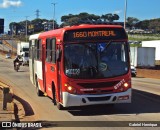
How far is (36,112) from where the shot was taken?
1477 cm

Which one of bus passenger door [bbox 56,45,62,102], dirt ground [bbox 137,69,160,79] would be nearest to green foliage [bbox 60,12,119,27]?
bus passenger door [bbox 56,45,62,102]

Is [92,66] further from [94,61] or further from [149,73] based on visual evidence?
[149,73]

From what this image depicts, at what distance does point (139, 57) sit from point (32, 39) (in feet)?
124

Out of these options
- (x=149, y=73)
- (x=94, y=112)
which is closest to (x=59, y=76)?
(x=94, y=112)

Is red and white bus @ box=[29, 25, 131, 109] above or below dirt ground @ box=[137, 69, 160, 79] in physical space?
above

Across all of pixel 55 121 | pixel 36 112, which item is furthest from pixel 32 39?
pixel 55 121

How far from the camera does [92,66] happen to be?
45.2 feet

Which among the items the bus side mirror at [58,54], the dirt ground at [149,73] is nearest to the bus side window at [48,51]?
the bus side mirror at [58,54]

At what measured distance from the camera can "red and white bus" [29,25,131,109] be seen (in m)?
13.5

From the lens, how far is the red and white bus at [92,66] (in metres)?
13.5

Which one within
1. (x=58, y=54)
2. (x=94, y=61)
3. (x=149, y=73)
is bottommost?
(x=149, y=73)

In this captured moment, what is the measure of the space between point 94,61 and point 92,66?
18 cm

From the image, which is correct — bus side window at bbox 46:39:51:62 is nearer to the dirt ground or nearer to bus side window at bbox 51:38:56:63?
bus side window at bbox 51:38:56:63

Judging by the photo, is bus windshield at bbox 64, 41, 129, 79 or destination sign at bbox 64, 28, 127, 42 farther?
destination sign at bbox 64, 28, 127, 42
